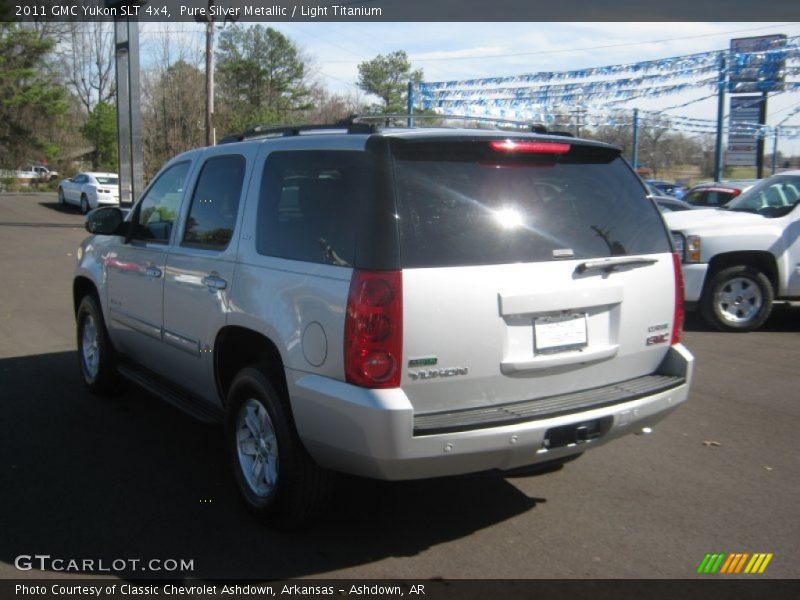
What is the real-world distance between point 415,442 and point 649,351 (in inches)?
61.7

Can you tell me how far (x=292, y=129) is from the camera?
450 cm

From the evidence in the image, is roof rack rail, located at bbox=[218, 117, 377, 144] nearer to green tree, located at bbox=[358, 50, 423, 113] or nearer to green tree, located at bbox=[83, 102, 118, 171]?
green tree, located at bbox=[358, 50, 423, 113]

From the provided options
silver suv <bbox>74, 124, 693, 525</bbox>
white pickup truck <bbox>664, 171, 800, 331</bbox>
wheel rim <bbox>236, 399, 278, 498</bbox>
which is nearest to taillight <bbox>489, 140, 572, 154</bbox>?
silver suv <bbox>74, 124, 693, 525</bbox>

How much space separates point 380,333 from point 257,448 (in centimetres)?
126

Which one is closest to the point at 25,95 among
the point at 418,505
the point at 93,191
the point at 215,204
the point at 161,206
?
the point at 93,191

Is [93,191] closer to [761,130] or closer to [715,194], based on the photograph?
[715,194]

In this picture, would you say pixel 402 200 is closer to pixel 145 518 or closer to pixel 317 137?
pixel 317 137

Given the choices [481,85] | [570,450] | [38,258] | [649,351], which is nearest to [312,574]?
[570,450]

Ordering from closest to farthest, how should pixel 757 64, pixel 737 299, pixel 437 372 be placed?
pixel 437 372, pixel 737 299, pixel 757 64

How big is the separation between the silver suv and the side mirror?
155cm

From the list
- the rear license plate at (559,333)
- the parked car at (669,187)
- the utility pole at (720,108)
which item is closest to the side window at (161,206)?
the rear license plate at (559,333)

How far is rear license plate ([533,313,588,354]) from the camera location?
3.68 m

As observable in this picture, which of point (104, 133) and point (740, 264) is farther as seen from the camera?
point (104, 133)

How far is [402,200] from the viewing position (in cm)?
351
